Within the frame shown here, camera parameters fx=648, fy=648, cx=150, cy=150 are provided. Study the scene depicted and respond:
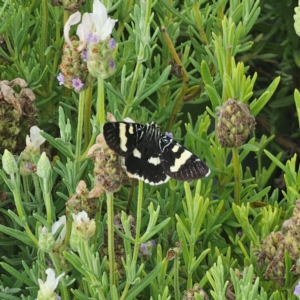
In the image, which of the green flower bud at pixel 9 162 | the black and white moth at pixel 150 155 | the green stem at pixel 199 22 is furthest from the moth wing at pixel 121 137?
the green stem at pixel 199 22

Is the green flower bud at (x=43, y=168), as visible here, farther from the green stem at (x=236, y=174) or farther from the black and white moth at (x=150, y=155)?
the green stem at (x=236, y=174)

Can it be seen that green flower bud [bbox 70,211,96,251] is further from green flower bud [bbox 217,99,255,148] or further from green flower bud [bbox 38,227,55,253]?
green flower bud [bbox 217,99,255,148]

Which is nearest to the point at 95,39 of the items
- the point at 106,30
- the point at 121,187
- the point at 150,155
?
the point at 106,30

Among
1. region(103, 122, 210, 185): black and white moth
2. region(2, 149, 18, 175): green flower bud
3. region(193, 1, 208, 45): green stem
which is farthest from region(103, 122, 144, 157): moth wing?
region(193, 1, 208, 45): green stem

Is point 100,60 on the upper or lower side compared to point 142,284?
upper

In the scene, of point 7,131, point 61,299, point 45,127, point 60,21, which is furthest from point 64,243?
point 60,21

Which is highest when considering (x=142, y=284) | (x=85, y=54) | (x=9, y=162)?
(x=85, y=54)

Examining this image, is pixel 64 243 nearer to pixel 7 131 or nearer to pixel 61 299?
pixel 61 299

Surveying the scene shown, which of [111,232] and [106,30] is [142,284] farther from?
[106,30]
